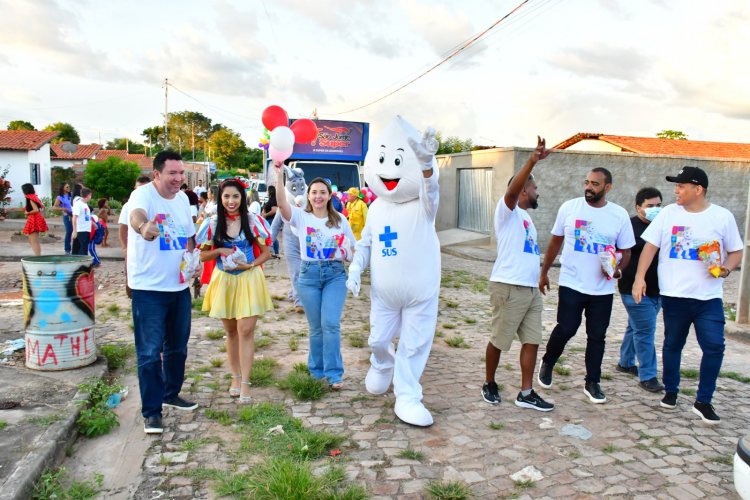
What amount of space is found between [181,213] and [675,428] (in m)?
4.05

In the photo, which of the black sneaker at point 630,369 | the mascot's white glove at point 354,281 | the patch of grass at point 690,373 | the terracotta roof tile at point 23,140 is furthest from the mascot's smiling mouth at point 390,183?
the terracotta roof tile at point 23,140

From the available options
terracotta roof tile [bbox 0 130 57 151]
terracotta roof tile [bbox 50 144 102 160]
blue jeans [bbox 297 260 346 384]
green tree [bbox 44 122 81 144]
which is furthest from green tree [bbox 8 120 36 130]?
Result: blue jeans [bbox 297 260 346 384]

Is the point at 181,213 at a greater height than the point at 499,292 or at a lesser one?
greater

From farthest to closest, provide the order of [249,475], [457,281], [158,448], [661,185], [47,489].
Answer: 1. [661,185]
2. [457,281]
3. [158,448]
4. [249,475]
5. [47,489]

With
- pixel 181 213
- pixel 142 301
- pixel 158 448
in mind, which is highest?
pixel 181 213

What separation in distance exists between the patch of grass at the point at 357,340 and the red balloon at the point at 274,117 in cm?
257

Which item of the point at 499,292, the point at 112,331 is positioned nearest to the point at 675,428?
the point at 499,292

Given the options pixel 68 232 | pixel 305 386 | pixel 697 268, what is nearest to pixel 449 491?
pixel 305 386

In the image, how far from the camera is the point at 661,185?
49.3ft

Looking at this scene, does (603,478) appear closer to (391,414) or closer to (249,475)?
(391,414)

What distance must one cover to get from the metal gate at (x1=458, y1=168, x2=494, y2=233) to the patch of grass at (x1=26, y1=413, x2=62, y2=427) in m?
13.6

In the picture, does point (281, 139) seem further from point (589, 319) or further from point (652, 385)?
point (652, 385)

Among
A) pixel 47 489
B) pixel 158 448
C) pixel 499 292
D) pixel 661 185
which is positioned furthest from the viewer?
pixel 661 185

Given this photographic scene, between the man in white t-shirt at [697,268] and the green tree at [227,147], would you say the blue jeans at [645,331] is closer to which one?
the man in white t-shirt at [697,268]
